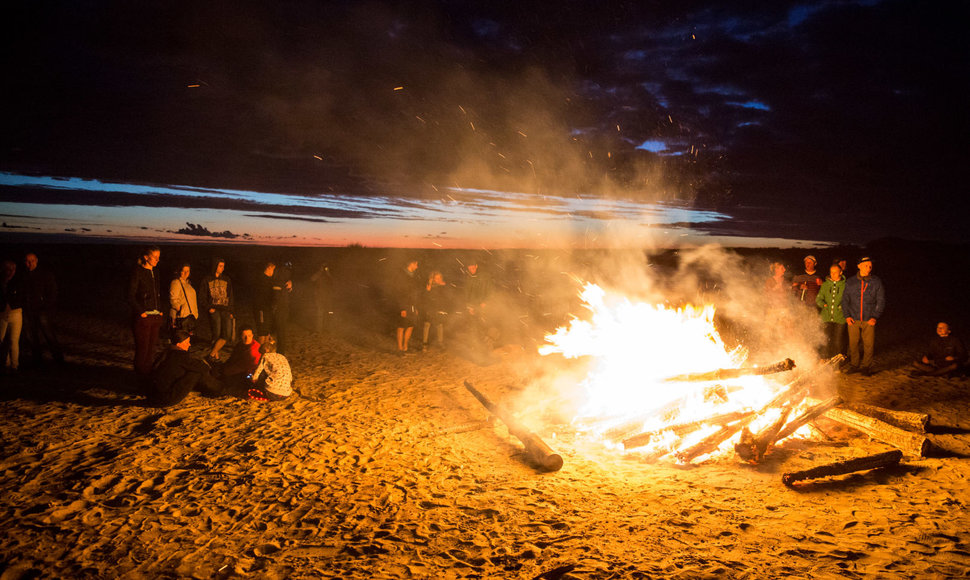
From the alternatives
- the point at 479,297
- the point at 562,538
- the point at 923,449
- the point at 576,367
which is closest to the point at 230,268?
the point at 479,297

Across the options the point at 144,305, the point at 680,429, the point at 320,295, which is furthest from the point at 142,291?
the point at 680,429

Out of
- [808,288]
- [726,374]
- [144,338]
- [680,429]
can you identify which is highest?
[808,288]

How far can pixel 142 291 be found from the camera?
7934mm

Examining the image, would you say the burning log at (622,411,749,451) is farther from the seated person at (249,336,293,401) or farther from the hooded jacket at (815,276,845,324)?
the seated person at (249,336,293,401)

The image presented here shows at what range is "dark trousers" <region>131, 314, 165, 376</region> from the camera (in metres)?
7.96

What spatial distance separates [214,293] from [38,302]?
274 cm

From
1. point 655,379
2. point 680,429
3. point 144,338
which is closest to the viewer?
point 680,429

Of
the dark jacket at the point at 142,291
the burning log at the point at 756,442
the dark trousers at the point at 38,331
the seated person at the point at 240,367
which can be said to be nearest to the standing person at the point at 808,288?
the burning log at the point at 756,442

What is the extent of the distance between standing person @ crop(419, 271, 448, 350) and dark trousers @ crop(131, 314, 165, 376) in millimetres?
5631

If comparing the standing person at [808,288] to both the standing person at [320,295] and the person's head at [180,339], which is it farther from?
the standing person at [320,295]

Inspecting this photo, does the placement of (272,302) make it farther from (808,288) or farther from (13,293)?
(808,288)

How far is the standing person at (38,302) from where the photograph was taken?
27.5ft

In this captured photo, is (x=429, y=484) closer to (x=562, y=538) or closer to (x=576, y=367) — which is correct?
(x=562, y=538)

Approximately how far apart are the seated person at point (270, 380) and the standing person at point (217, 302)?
2.29 metres
